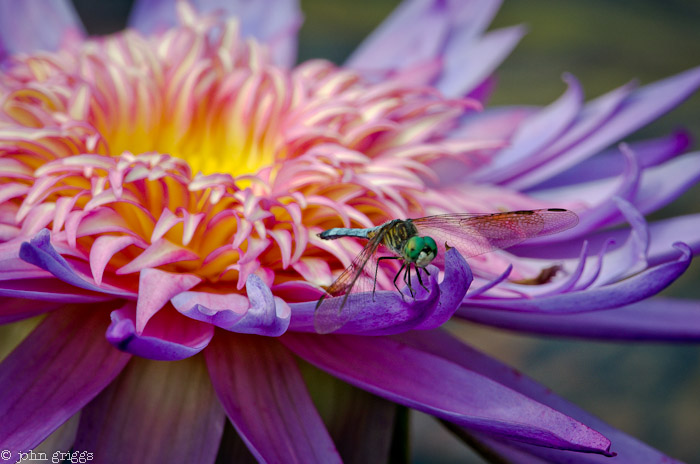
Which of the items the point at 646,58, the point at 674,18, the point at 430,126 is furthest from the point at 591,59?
the point at 430,126

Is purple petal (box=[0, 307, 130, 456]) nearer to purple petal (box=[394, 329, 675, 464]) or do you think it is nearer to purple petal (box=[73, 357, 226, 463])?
purple petal (box=[73, 357, 226, 463])

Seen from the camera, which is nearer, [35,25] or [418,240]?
[418,240]

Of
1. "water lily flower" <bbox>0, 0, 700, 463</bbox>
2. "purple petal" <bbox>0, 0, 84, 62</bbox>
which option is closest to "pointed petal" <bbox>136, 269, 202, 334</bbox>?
"water lily flower" <bbox>0, 0, 700, 463</bbox>

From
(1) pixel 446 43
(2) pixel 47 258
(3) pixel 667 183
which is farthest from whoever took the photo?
(1) pixel 446 43

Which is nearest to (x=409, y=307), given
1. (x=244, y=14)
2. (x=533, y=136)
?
(x=533, y=136)

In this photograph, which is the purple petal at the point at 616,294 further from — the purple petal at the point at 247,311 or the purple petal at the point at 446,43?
the purple petal at the point at 446,43

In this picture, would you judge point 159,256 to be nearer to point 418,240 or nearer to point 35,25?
point 418,240

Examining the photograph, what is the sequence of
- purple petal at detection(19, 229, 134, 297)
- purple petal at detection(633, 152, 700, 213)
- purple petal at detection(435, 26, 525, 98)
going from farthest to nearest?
1. purple petal at detection(435, 26, 525, 98)
2. purple petal at detection(633, 152, 700, 213)
3. purple petal at detection(19, 229, 134, 297)
